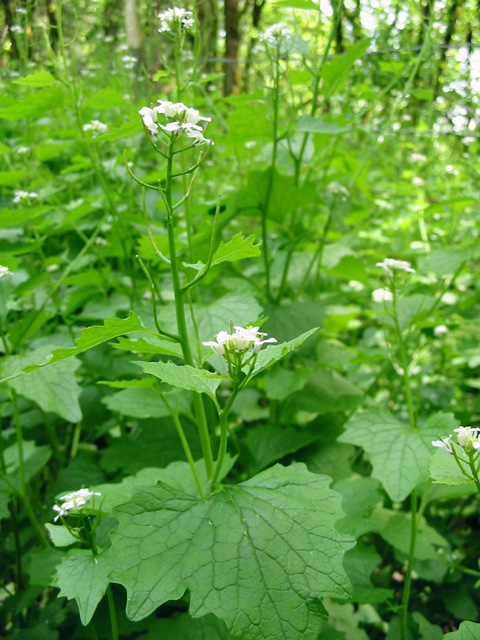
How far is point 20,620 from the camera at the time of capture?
1795 millimetres

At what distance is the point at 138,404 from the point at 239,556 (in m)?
0.91

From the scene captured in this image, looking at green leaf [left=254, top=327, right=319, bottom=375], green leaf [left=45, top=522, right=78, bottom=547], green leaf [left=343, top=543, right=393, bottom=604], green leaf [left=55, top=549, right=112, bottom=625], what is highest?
green leaf [left=254, top=327, right=319, bottom=375]

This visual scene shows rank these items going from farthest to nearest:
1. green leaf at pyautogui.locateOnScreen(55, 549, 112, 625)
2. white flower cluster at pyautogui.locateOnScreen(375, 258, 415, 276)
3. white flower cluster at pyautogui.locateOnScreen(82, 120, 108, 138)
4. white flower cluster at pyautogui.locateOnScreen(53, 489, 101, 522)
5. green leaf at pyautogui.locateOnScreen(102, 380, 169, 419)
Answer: white flower cluster at pyautogui.locateOnScreen(82, 120, 108, 138)
green leaf at pyautogui.locateOnScreen(102, 380, 169, 419)
white flower cluster at pyautogui.locateOnScreen(375, 258, 415, 276)
white flower cluster at pyautogui.locateOnScreen(53, 489, 101, 522)
green leaf at pyautogui.locateOnScreen(55, 549, 112, 625)

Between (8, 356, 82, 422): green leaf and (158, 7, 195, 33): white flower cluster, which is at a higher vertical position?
(158, 7, 195, 33): white flower cluster

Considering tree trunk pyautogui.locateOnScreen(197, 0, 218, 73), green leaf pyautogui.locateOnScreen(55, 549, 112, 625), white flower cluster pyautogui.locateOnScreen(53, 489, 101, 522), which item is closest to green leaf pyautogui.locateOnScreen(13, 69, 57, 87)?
tree trunk pyautogui.locateOnScreen(197, 0, 218, 73)

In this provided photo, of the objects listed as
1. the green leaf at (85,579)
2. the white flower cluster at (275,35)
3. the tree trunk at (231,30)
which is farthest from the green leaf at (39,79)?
the tree trunk at (231,30)

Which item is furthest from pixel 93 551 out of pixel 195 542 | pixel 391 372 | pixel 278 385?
pixel 391 372

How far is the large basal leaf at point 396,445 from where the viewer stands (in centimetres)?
140

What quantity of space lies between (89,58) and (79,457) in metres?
4.41

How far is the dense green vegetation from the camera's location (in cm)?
107

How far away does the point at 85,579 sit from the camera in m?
1.18

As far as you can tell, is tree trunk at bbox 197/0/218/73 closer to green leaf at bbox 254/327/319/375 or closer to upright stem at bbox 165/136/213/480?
upright stem at bbox 165/136/213/480

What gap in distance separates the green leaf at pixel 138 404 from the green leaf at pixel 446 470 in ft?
3.05

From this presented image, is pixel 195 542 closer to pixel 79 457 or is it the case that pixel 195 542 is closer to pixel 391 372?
pixel 79 457
